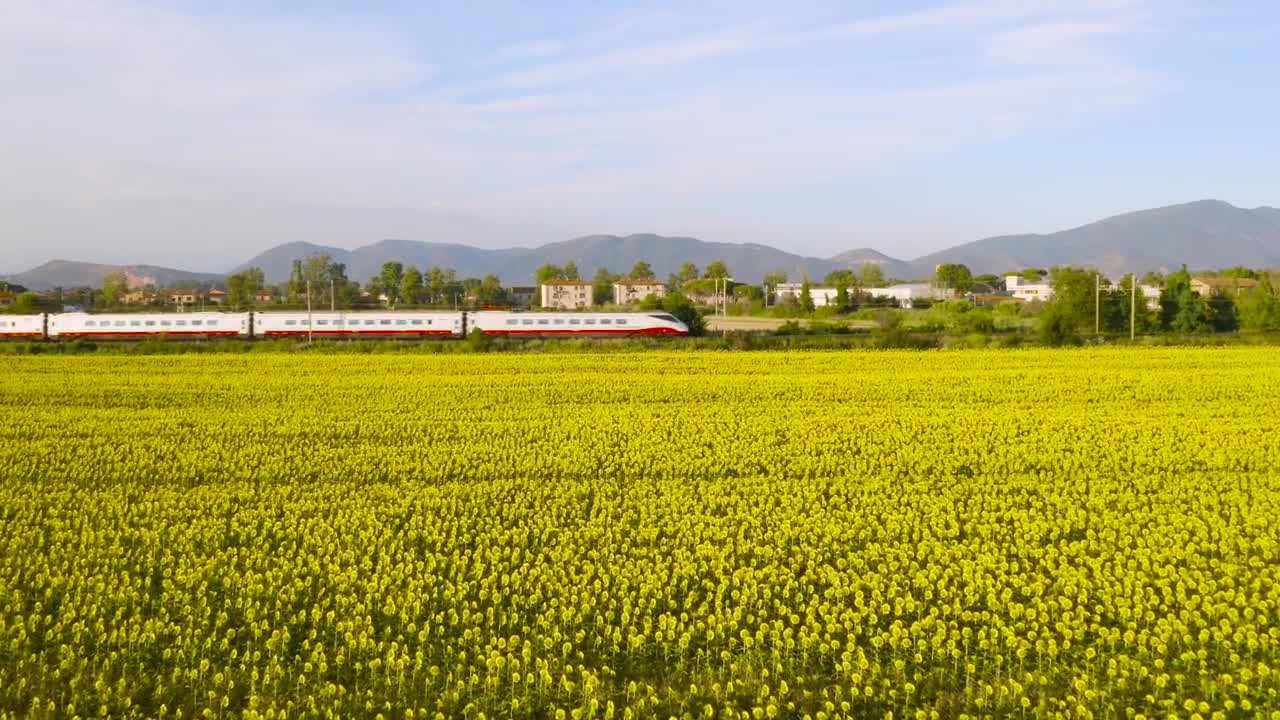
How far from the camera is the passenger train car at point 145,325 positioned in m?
55.1

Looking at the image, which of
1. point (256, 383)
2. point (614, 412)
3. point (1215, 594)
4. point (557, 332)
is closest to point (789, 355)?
point (557, 332)

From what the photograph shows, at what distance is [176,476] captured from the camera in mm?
17938

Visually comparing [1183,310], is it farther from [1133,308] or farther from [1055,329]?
[1055,329]

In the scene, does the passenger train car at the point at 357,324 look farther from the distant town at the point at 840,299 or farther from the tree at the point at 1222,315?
the tree at the point at 1222,315

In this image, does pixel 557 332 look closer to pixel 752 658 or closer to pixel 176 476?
pixel 176 476

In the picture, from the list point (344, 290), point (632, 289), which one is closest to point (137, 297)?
point (344, 290)

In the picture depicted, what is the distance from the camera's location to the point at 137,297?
Answer: 161000mm

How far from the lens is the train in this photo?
182 feet

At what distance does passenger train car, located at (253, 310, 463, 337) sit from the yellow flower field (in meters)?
29.8

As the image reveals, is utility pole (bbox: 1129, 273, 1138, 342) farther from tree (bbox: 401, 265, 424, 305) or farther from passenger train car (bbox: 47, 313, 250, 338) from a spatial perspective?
tree (bbox: 401, 265, 424, 305)

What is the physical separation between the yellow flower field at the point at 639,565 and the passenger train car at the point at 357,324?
29.8 m

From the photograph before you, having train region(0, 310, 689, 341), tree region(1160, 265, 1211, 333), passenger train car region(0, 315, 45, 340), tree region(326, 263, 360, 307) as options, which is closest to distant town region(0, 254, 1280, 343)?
tree region(1160, 265, 1211, 333)

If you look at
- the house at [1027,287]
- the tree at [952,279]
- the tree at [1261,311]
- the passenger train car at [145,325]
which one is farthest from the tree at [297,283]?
the house at [1027,287]

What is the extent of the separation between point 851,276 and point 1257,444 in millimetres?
149908
